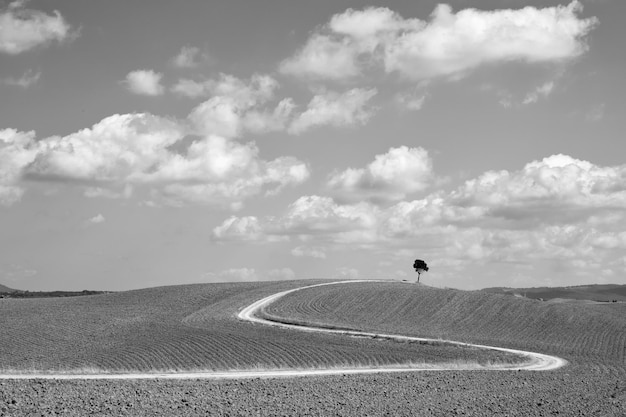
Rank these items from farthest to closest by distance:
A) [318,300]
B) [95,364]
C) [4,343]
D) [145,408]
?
[318,300], [4,343], [95,364], [145,408]

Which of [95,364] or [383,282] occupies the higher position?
[383,282]

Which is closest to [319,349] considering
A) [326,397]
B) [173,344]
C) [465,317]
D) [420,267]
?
[173,344]

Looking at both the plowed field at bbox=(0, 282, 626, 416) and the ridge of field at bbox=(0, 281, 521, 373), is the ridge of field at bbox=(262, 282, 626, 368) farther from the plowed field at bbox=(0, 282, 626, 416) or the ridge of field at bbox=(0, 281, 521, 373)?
the ridge of field at bbox=(0, 281, 521, 373)

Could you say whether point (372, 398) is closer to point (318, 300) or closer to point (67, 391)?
point (67, 391)

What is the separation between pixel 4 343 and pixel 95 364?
19.7 m

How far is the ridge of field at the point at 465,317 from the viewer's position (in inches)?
2898

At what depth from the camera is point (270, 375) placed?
1736 inches

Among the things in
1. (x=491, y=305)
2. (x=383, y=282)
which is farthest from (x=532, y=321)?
(x=383, y=282)

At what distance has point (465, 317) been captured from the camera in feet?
290

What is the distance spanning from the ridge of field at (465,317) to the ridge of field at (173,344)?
9.54m

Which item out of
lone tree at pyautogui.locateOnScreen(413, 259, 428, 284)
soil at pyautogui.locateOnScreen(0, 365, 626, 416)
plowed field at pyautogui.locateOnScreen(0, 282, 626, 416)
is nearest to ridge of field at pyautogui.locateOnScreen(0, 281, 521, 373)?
plowed field at pyautogui.locateOnScreen(0, 282, 626, 416)

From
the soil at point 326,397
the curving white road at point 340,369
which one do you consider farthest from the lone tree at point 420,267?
the soil at point 326,397

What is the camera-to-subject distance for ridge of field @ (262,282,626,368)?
242 feet

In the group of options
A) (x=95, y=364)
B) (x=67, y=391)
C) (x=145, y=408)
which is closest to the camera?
(x=145, y=408)
